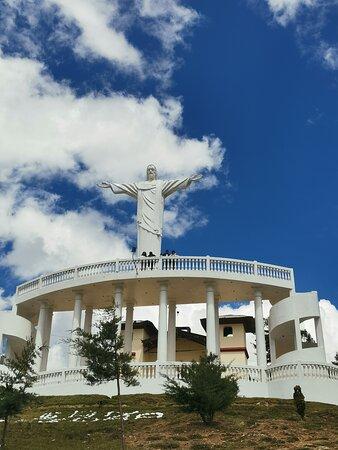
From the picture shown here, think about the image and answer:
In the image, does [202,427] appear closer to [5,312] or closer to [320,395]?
[320,395]

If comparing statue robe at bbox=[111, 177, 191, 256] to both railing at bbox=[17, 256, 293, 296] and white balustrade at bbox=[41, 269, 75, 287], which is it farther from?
white balustrade at bbox=[41, 269, 75, 287]

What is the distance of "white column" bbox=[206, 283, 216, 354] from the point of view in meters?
37.1

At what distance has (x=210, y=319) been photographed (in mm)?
38000

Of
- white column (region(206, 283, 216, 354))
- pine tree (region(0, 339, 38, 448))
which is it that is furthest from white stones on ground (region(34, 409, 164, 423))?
white column (region(206, 283, 216, 354))

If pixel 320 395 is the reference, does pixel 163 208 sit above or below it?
above

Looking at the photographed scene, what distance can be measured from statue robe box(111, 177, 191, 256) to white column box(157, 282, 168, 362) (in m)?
5.23

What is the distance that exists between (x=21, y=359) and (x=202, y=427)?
8105 millimetres

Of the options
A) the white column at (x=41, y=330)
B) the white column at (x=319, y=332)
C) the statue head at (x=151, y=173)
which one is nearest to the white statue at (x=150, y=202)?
the statue head at (x=151, y=173)

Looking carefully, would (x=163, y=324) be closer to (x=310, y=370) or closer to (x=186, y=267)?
(x=186, y=267)

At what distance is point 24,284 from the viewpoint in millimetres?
43594

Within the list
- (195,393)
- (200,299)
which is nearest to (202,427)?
(195,393)

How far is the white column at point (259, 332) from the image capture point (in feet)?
120

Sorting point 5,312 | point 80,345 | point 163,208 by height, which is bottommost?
point 80,345

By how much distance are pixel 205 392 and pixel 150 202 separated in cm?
2299
